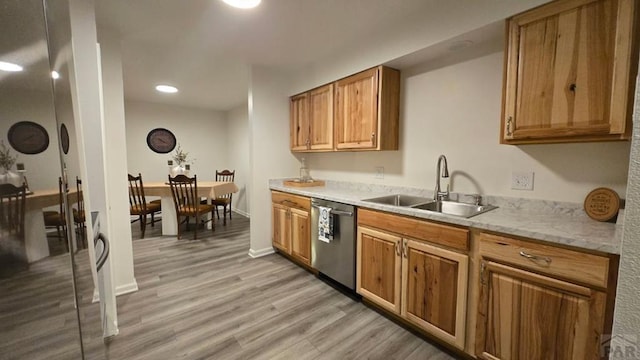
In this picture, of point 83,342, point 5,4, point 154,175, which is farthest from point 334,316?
point 154,175

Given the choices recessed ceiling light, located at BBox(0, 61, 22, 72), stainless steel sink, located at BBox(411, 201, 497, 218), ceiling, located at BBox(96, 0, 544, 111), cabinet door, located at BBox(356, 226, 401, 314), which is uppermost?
ceiling, located at BBox(96, 0, 544, 111)

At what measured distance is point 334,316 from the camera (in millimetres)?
2029

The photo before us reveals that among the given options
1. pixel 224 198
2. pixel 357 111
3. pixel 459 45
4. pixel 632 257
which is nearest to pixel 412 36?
pixel 459 45

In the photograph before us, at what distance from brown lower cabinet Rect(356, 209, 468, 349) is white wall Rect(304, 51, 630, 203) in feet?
2.15

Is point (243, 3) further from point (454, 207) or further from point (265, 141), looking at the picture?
point (454, 207)

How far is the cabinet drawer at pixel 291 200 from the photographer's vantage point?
2707mm

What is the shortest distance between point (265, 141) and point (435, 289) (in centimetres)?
240

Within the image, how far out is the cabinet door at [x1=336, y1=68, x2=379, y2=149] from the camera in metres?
2.35

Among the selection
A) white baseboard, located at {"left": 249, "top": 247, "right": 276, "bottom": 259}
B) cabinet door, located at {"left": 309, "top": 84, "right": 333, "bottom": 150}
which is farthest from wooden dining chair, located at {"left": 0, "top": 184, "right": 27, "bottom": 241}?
white baseboard, located at {"left": 249, "top": 247, "right": 276, "bottom": 259}

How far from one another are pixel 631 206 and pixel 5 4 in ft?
3.70

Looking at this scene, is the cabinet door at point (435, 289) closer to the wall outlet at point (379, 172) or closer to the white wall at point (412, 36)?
the wall outlet at point (379, 172)

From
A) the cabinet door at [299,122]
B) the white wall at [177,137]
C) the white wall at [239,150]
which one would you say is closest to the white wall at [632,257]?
the cabinet door at [299,122]

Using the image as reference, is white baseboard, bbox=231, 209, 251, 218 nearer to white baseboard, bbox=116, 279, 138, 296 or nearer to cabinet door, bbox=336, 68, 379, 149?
white baseboard, bbox=116, 279, 138, 296

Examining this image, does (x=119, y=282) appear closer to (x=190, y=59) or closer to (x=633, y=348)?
(x=190, y=59)
